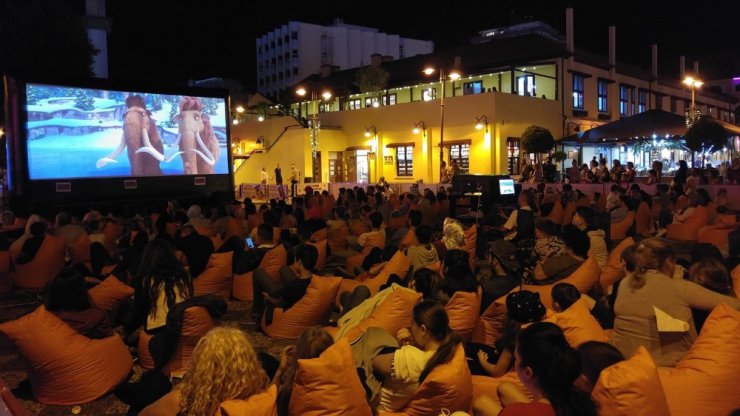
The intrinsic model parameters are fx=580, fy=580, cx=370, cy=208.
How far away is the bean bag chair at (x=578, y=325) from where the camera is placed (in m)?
3.62

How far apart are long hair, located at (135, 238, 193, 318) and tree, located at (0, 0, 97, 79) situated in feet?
62.3

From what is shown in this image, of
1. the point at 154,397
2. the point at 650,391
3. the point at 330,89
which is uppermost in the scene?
the point at 330,89

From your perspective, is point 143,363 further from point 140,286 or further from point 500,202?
point 500,202

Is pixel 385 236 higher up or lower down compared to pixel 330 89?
lower down

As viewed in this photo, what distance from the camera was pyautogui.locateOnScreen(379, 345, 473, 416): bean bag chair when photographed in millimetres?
3277

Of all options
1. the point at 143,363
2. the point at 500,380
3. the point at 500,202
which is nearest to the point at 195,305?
the point at 143,363

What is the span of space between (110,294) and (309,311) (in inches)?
77.8

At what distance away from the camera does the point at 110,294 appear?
5766 mm

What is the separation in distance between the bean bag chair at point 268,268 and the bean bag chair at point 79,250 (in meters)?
2.73

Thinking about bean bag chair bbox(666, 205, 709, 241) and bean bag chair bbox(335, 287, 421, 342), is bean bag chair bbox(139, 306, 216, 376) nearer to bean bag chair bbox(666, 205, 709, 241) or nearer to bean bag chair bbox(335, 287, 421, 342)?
bean bag chair bbox(335, 287, 421, 342)

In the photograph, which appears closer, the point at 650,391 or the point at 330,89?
the point at 650,391

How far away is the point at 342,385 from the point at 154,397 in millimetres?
1196

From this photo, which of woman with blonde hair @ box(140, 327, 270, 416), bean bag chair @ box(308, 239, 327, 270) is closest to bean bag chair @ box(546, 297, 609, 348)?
woman with blonde hair @ box(140, 327, 270, 416)

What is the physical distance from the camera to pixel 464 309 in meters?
4.86
